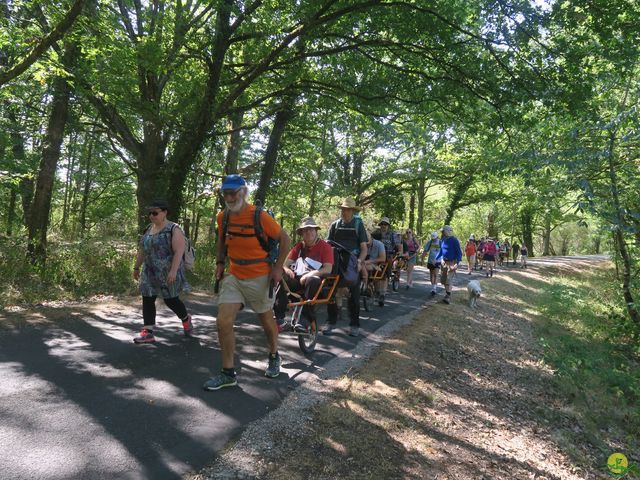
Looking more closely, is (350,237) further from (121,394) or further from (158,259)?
(121,394)

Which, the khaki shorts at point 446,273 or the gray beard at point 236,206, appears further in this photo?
the khaki shorts at point 446,273

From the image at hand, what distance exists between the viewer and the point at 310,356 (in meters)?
5.68

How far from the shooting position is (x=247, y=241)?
4.20 meters

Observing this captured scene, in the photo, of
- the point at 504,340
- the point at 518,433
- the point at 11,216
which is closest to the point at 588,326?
the point at 504,340

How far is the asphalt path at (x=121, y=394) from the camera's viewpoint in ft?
9.52

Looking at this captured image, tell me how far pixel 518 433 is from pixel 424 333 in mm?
2890

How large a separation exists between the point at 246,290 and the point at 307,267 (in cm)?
187

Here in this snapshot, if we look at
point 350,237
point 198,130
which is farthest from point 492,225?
point 350,237

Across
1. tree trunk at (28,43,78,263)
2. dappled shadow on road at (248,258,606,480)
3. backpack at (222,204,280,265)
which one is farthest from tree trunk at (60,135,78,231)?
dappled shadow on road at (248,258,606,480)

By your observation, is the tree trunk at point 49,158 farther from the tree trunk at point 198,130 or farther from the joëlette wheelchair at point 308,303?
the joëlette wheelchair at point 308,303

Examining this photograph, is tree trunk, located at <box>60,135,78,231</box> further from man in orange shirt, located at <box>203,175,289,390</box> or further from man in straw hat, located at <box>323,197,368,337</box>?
man in orange shirt, located at <box>203,175,289,390</box>

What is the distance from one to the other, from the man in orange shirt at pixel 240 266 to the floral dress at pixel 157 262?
1.49 metres

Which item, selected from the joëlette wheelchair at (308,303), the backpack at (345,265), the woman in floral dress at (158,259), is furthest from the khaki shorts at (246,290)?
the backpack at (345,265)

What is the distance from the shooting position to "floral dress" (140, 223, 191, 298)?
5445 millimetres
